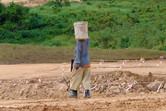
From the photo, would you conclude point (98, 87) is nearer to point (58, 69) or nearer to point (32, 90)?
point (32, 90)

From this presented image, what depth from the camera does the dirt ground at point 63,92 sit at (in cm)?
570

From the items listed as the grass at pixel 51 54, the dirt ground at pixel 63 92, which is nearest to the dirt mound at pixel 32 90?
the dirt ground at pixel 63 92

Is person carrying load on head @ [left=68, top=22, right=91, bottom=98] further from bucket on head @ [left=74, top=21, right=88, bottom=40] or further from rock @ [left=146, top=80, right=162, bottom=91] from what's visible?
rock @ [left=146, top=80, right=162, bottom=91]

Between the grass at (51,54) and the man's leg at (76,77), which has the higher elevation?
the man's leg at (76,77)

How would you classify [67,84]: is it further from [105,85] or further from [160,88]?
[160,88]

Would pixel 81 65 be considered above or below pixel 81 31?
below

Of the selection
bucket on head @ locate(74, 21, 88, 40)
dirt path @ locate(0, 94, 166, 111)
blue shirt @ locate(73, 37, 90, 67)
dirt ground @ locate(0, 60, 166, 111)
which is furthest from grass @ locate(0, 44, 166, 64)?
dirt path @ locate(0, 94, 166, 111)

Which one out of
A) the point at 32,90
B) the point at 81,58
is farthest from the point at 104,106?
the point at 32,90

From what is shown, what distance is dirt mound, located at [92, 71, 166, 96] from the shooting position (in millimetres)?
8202

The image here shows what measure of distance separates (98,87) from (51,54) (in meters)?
7.07

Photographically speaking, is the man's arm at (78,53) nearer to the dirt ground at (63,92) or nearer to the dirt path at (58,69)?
the dirt ground at (63,92)

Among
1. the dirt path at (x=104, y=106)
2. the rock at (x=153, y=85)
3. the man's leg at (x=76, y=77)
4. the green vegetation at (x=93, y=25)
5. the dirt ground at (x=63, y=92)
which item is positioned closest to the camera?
→ the dirt path at (x=104, y=106)

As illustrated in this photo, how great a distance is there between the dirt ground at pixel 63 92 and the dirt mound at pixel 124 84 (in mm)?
29

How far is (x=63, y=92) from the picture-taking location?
8352 millimetres
